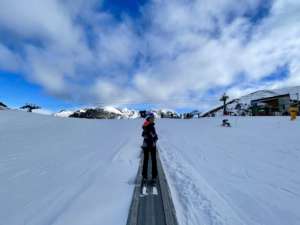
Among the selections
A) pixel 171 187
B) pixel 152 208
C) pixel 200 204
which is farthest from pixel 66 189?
pixel 200 204

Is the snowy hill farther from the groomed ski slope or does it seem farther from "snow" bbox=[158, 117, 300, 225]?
the groomed ski slope

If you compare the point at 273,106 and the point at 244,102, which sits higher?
the point at 244,102

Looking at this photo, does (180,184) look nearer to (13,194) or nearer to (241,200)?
(241,200)

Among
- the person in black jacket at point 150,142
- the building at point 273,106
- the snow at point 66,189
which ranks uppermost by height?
the building at point 273,106

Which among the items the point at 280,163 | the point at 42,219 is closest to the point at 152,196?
the point at 42,219

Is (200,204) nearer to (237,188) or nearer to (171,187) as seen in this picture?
(171,187)

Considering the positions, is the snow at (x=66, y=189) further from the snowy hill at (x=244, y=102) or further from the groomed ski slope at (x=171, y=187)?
the snowy hill at (x=244, y=102)

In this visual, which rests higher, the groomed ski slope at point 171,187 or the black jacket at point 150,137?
the black jacket at point 150,137

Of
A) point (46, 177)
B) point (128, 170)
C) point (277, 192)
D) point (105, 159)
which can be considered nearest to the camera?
point (277, 192)

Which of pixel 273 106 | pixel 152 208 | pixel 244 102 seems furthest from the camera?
pixel 244 102

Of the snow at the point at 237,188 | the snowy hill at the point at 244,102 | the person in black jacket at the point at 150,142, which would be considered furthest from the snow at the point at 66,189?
the snowy hill at the point at 244,102

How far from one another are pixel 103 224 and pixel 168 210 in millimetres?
1265

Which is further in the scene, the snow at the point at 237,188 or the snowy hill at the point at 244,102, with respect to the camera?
the snowy hill at the point at 244,102

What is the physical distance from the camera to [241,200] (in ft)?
15.5
